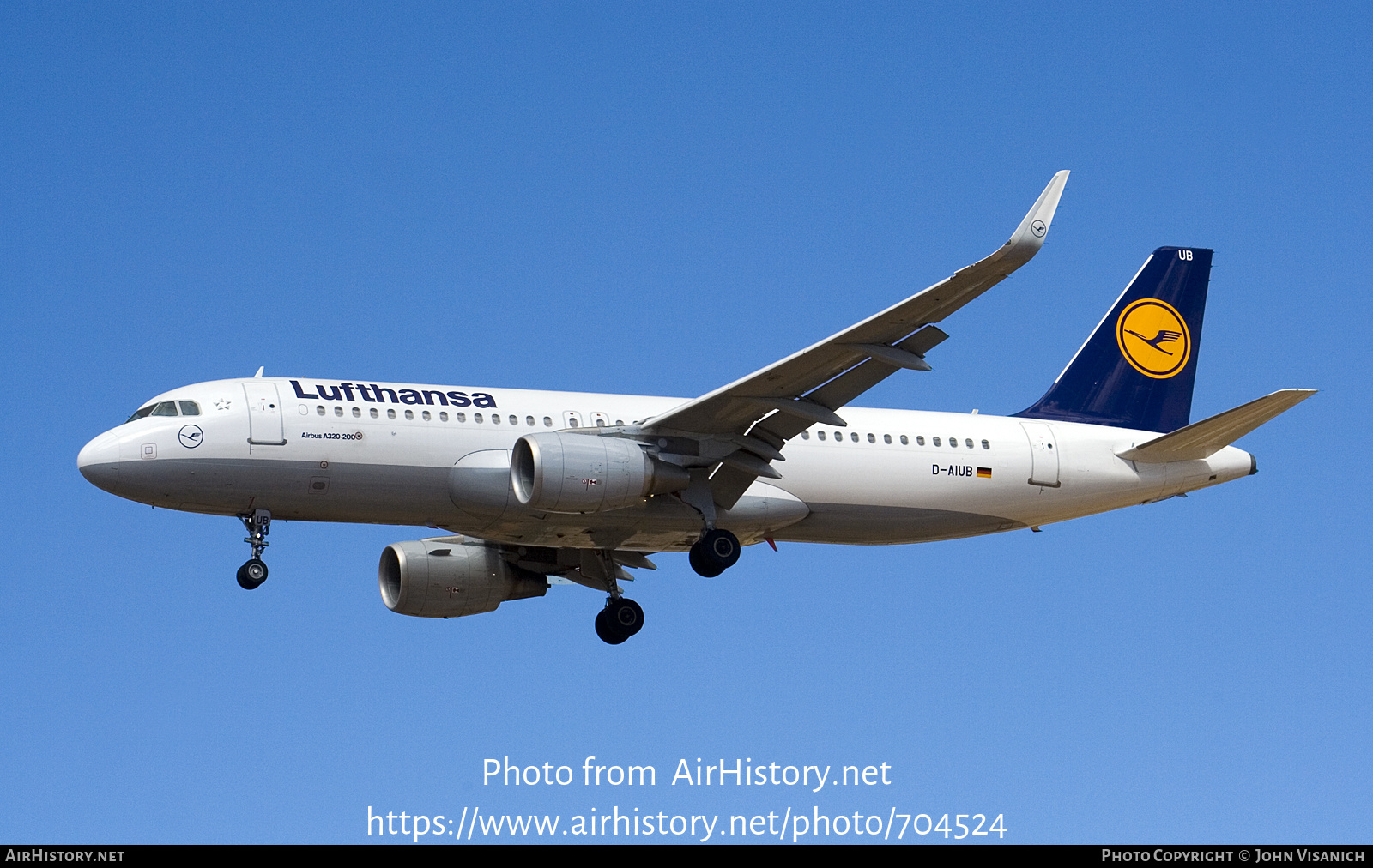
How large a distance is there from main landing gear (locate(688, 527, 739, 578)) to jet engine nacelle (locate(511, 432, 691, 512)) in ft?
5.25

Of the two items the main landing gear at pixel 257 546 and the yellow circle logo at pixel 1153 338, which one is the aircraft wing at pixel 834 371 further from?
the yellow circle logo at pixel 1153 338

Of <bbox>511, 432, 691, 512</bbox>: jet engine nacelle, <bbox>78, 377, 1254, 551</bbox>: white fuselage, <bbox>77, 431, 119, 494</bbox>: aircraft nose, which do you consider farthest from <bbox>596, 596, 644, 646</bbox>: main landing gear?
<bbox>77, 431, 119, 494</bbox>: aircraft nose

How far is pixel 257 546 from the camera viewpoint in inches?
1220

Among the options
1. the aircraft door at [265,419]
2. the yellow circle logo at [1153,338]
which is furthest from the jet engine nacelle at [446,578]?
the yellow circle logo at [1153,338]

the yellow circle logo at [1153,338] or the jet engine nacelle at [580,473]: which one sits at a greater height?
the yellow circle logo at [1153,338]

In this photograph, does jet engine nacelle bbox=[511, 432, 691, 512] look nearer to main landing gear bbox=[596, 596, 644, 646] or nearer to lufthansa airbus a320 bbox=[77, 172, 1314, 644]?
lufthansa airbus a320 bbox=[77, 172, 1314, 644]

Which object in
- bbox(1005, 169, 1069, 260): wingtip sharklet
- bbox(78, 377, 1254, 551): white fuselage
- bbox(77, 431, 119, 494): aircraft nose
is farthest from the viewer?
bbox(78, 377, 1254, 551): white fuselage

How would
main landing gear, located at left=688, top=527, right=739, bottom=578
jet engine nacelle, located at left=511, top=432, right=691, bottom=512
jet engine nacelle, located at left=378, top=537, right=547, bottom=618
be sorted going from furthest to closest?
1. jet engine nacelle, located at left=378, top=537, right=547, bottom=618
2. main landing gear, located at left=688, top=527, right=739, bottom=578
3. jet engine nacelle, located at left=511, top=432, right=691, bottom=512

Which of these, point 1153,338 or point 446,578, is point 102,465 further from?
point 1153,338

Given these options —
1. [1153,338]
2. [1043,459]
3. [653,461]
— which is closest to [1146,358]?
[1153,338]

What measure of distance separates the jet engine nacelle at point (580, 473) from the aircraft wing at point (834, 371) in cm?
86

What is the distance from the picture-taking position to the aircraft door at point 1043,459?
35.2 metres

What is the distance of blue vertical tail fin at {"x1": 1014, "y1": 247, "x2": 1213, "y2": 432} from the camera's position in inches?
1468
